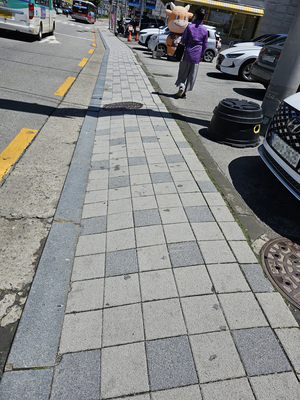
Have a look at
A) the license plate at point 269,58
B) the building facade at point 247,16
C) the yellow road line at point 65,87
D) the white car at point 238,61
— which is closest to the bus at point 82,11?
the building facade at point 247,16

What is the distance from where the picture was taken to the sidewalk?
1.67 metres

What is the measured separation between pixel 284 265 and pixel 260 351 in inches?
38.0

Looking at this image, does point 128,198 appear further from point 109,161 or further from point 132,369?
point 132,369

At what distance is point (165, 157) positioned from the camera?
4.19m

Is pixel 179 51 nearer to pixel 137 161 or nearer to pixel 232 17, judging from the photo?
pixel 137 161

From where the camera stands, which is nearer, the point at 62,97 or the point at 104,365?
the point at 104,365

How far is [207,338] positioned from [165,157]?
2763mm

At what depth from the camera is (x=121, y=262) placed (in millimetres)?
2451

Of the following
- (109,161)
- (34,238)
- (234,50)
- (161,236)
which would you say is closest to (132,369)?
(161,236)

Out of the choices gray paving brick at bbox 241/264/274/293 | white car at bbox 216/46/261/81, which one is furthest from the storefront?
gray paving brick at bbox 241/264/274/293

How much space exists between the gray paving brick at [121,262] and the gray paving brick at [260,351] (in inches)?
36.5

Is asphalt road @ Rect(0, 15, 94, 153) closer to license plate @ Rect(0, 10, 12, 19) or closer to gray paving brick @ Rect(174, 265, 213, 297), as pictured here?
license plate @ Rect(0, 10, 12, 19)

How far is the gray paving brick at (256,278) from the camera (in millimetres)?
2283

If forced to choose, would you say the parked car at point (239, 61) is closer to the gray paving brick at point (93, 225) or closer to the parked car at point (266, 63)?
the parked car at point (266, 63)
